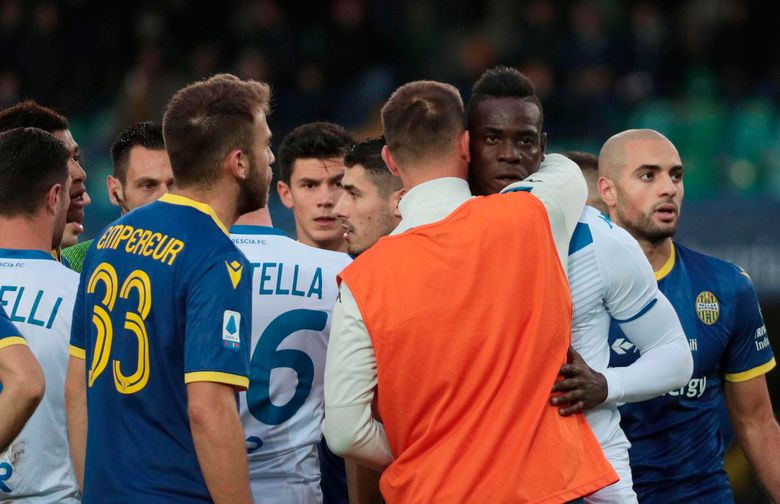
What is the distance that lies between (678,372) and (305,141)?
302 cm

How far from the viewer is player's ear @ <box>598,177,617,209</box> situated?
5656mm

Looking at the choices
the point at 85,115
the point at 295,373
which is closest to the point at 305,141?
the point at 295,373

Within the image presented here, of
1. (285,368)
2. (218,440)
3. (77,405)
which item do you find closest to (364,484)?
(285,368)

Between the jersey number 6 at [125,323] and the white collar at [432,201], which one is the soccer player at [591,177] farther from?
the jersey number 6 at [125,323]

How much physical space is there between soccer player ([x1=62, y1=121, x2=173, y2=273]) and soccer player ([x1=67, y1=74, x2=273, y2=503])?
94.3 inches

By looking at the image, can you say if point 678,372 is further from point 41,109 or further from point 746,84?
point 746,84

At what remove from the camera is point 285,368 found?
4.48 metres

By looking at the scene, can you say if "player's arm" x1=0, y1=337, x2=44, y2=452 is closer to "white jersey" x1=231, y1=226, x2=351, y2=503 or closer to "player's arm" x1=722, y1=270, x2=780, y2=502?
"white jersey" x1=231, y1=226, x2=351, y2=503

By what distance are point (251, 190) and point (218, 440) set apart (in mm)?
865

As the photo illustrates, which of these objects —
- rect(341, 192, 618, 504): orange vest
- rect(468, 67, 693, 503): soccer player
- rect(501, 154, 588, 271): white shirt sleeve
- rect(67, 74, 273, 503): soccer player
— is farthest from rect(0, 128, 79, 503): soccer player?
rect(501, 154, 588, 271): white shirt sleeve

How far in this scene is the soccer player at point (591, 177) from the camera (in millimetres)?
5883

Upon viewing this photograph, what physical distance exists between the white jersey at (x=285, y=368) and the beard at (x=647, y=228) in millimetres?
1633

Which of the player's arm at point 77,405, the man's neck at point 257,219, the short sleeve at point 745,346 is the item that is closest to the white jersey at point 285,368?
the man's neck at point 257,219

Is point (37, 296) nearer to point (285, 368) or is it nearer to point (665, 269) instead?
point (285, 368)
